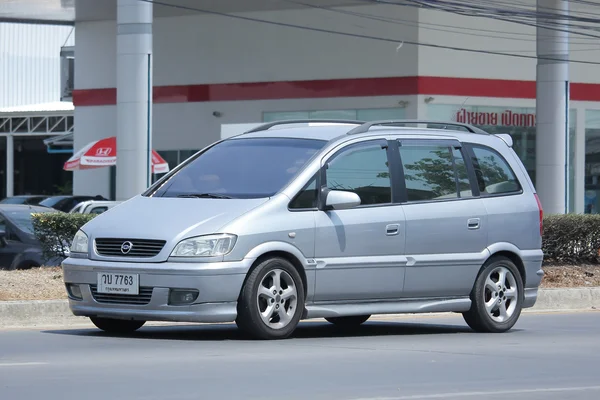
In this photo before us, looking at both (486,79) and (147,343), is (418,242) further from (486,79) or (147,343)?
(486,79)

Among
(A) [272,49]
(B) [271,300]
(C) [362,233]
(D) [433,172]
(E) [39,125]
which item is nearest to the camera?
(B) [271,300]

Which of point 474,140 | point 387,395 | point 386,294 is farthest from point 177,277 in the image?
point 474,140

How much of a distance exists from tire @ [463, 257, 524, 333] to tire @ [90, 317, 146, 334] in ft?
10.3

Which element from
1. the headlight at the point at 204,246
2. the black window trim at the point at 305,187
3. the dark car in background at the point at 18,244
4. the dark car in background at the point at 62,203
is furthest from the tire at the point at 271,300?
the dark car in background at the point at 62,203

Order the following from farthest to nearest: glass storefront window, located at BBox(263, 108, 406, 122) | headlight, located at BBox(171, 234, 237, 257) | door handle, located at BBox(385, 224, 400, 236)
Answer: glass storefront window, located at BBox(263, 108, 406, 122) → door handle, located at BBox(385, 224, 400, 236) → headlight, located at BBox(171, 234, 237, 257)

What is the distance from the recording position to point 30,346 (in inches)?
399

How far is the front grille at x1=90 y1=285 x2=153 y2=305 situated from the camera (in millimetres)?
10312

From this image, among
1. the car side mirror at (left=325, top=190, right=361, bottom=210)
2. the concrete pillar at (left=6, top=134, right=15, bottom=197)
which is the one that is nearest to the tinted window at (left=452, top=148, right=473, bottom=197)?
the car side mirror at (left=325, top=190, right=361, bottom=210)

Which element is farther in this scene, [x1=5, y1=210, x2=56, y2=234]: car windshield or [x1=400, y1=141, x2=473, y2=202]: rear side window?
[x1=5, y1=210, x2=56, y2=234]: car windshield

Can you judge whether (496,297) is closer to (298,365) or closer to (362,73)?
(298,365)

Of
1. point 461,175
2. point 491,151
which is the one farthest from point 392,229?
point 491,151

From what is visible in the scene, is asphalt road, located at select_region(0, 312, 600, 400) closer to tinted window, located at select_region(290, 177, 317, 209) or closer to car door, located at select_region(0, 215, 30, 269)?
tinted window, located at select_region(290, 177, 317, 209)

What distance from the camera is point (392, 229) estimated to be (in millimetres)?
11430

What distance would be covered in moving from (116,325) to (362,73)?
24829 millimetres
